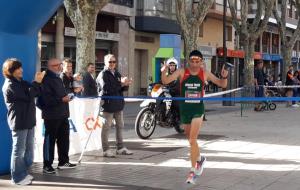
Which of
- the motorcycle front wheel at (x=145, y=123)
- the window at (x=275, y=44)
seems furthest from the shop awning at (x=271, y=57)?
the motorcycle front wheel at (x=145, y=123)

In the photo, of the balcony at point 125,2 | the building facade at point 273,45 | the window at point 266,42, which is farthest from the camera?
the window at point 266,42

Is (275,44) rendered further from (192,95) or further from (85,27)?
(192,95)

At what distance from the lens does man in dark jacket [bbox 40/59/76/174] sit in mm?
8289

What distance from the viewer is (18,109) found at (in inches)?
291

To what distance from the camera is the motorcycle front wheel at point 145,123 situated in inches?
482

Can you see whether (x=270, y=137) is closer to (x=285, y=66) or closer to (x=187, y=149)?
(x=187, y=149)

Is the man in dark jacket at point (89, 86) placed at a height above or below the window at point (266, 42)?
below

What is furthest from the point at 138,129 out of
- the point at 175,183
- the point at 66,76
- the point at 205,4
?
the point at 205,4

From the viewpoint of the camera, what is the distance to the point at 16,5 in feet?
25.5

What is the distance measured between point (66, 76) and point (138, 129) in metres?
2.56

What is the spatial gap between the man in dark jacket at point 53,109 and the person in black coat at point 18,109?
622 mm

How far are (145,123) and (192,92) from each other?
4.47 meters

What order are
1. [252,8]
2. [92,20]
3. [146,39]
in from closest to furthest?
[92,20], [146,39], [252,8]

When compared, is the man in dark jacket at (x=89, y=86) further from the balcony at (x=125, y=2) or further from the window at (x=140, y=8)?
the window at (x=140, y=8)
